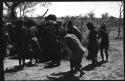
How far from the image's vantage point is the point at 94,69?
800cm

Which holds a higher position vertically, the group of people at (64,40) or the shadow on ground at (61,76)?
the group of people at (64,40)

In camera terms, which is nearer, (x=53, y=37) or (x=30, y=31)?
(x=30, y=31)

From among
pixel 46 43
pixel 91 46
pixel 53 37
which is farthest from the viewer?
pixel 46 43

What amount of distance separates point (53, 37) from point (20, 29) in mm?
1982

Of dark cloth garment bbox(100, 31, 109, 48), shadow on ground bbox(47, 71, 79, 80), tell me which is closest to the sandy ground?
shadow on ground bbox(47, 71, 79, 80)

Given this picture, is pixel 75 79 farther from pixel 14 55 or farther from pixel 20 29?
pixel 14 55

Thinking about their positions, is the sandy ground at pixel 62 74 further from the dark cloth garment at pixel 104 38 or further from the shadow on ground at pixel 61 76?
the dark cloth garment at pixel 104 38

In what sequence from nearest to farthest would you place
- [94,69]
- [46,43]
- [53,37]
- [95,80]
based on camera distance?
[95,80]
[94,69]
[53,37]
[46,43]

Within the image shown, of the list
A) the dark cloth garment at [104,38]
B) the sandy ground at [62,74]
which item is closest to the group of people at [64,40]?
the dark cloth garment at [104,38]

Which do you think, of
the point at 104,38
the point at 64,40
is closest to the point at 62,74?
the point at 64,40

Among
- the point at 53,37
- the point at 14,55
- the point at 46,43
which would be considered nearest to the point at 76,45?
the point at 53,37

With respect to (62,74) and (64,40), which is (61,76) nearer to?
(62,74)

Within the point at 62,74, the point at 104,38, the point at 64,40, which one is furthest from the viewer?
the point at 104,38

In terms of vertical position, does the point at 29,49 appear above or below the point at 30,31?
below
